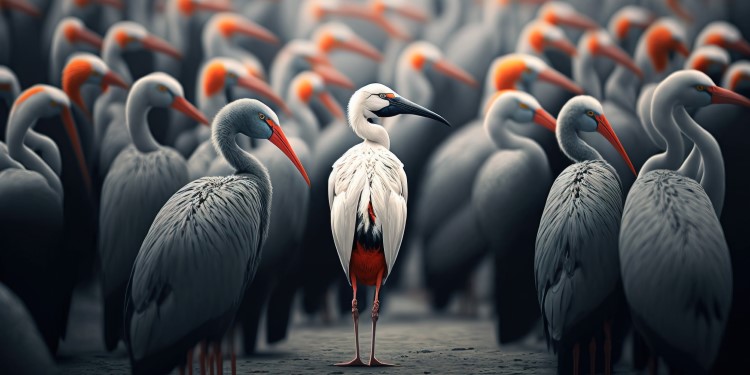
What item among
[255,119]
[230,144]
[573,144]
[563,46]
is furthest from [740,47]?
[230,144]

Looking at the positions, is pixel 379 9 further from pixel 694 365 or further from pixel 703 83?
pixel 694 365

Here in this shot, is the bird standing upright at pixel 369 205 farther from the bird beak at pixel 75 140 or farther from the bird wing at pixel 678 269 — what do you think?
the bird beak at pixel 75 140

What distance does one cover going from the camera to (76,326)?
8734 mm

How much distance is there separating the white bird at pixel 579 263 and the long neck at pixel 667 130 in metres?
0.41

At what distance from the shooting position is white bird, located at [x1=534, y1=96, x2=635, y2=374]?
6.21 m

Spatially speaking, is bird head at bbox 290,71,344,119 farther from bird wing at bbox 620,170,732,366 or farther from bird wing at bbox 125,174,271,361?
bird wing at bbox 620,170,732,366

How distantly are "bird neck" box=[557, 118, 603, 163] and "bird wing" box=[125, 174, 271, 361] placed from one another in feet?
6.42

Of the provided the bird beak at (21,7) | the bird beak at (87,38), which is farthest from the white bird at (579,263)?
the bird beak at (21,7)

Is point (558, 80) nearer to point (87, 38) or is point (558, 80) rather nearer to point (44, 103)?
point (44, 103)

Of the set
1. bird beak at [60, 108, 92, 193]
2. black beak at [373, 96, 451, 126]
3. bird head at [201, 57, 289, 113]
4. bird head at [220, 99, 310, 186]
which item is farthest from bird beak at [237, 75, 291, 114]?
black beak at [373, 96, 451, 126]

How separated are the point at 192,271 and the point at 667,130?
2954 millimetres

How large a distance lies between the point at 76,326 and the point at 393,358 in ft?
9.85

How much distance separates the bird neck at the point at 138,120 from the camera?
7387mm

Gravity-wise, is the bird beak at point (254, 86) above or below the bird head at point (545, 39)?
below
